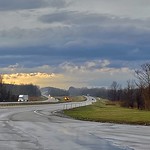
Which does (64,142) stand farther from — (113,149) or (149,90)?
(149,90)

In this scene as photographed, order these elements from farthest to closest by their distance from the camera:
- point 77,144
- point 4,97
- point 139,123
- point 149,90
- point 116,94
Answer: point 116,94, point 4,97, point 149,90, point 139,123, point 77,144

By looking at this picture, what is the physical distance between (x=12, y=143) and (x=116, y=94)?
133 m

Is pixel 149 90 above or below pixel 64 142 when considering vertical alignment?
above

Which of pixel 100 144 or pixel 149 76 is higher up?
pixel 149 76

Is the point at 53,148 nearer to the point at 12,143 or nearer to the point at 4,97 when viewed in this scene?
the point at 12,143

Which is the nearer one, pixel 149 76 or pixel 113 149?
pixel 113 149

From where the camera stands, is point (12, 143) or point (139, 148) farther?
point (12, 143)

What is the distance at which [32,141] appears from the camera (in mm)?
18969

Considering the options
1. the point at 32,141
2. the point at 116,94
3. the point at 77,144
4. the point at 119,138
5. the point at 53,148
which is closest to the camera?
the point at 53,148

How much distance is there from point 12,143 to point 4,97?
4436 inches

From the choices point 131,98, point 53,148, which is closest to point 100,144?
point 53,148

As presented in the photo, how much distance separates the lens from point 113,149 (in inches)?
643

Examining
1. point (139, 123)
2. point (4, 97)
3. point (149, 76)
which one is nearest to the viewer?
point (139, 123)

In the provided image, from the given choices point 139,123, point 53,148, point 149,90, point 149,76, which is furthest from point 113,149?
point 149,76
